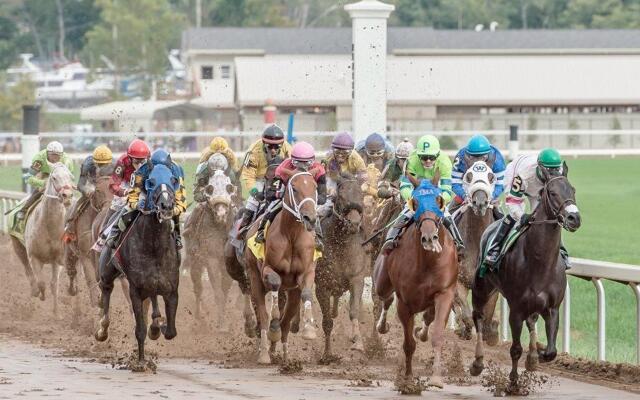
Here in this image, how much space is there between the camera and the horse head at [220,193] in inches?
587

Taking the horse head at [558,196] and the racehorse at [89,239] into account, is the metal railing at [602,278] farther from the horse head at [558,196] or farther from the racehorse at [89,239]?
the racehorse at [89,239]

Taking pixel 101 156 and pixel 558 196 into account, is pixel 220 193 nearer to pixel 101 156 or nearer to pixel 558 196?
pixel 101 156

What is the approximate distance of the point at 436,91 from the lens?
189 feet

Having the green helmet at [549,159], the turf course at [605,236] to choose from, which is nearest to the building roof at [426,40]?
the turf course at [605,236]

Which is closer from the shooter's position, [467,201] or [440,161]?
[440,161]

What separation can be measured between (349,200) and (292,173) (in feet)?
4.86

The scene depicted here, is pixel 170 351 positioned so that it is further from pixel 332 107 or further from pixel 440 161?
pixel 332 107

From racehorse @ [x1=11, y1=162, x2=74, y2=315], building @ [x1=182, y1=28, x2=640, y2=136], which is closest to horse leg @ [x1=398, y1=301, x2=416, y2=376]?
racehorse @ [x1=11, y1=162, x2=74, y2=315]

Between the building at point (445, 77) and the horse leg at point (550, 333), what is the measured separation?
1239 inches

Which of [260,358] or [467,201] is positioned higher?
[467,201]

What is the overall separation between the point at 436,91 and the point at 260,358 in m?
46.0

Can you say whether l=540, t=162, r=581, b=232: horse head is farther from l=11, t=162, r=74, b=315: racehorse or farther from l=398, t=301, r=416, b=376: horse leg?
l=11, t=162, r=74, b=315: racehorse

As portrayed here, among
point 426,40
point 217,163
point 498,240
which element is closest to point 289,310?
point 498,240

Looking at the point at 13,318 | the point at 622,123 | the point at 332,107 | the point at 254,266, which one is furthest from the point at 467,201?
the point at 622,123
